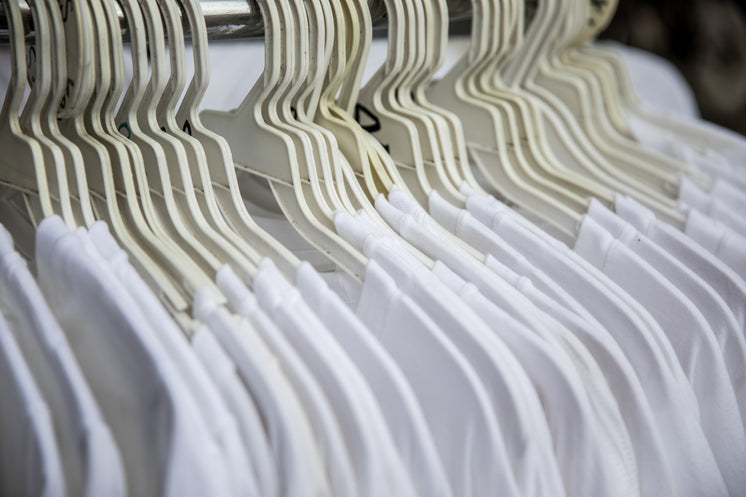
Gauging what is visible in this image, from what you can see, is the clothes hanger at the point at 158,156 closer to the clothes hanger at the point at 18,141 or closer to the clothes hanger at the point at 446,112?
the clothes hanger at the point at 18,141

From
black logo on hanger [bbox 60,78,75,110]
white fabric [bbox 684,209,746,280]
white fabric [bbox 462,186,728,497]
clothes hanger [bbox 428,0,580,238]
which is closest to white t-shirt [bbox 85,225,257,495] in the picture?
black logo on hanger [bbox 60,78,75,110]

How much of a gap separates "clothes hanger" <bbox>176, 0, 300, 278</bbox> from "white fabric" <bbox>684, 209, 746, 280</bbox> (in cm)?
49

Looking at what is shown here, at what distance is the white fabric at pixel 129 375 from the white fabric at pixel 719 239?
61cm

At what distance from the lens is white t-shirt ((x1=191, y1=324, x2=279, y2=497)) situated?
1.49 feet

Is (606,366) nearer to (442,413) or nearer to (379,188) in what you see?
(442,413)

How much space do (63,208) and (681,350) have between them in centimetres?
61

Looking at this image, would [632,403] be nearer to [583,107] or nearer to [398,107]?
[398,107]

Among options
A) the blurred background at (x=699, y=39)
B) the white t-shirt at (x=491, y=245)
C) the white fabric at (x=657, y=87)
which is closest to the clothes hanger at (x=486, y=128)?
the white t-shirt at (x=491, y=245)

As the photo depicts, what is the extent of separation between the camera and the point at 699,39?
226 centimetres

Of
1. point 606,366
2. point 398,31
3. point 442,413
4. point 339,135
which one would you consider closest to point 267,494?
point 442,413

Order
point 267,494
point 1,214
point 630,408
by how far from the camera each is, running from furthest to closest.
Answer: point 1,214
point 630,408
point 267,494

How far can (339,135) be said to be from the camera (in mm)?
749

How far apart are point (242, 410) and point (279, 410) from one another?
0.03 m

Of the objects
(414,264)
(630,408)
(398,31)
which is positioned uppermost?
(398,31)
